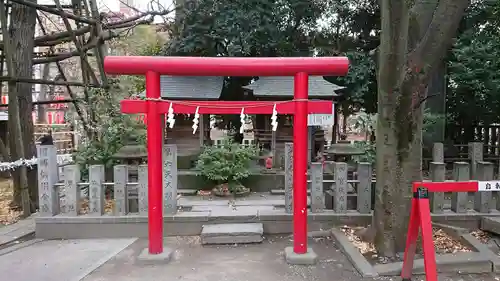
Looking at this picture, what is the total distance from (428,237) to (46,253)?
5157mm

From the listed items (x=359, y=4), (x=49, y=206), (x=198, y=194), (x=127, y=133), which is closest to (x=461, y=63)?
(x=359, y=4)

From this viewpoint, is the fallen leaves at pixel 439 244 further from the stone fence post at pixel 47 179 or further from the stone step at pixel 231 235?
the stone fence post at pixel 47 179

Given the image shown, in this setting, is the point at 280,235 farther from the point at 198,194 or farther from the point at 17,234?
the point at 17,234

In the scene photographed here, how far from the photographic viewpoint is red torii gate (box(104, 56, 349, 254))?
5.02 m

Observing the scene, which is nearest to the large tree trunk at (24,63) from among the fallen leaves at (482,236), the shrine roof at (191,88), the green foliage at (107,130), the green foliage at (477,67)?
the green foliage at (107,130)

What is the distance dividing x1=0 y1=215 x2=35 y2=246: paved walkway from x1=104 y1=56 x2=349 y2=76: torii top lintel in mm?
3369

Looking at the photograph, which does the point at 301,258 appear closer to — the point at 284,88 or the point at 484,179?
the point at 484,179

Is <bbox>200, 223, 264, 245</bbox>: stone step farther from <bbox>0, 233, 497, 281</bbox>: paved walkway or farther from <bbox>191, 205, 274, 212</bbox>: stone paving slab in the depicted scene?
<bbox>191, 205, 274, 212</bbox>: stone paving slab

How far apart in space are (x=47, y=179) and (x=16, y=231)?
1.26 metres

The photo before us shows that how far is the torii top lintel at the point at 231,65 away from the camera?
4988mm

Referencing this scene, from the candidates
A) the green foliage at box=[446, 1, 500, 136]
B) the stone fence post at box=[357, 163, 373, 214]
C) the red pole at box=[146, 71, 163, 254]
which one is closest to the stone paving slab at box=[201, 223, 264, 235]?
the red pole at box=[146, 71, 163, 254]

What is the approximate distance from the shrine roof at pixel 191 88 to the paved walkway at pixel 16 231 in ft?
14.8

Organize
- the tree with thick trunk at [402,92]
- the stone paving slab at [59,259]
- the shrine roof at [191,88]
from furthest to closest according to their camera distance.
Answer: the shrine roof at [191,88], the stone paving slab at [59,259], the tree with thick trunk at [402,92]

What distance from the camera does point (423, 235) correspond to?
373cm
